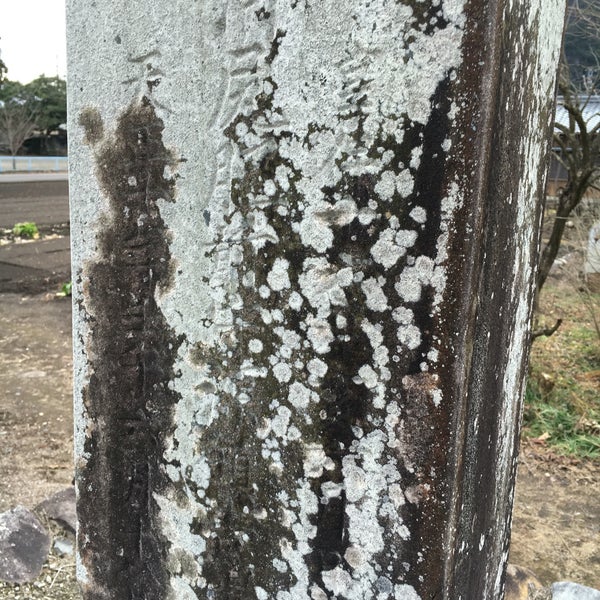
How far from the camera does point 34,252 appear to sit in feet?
27.0

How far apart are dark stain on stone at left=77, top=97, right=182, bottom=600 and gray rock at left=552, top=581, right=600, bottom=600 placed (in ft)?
4.57

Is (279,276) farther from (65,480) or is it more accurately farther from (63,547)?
(65,480)

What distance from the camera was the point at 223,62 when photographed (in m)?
1.23

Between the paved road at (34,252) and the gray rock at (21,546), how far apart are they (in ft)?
14.4

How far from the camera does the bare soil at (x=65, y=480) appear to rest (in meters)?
2.71

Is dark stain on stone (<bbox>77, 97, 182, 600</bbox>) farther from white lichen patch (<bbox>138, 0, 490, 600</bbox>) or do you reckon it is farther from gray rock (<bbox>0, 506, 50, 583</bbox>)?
gray rock (<bbox>0, 506, 50, 583</bbox>)

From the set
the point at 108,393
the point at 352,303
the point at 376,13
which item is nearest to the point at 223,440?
the point at 108,393

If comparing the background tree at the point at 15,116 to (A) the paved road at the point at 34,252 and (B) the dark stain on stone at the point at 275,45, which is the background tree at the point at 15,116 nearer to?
(A) the paved road at the point at 34,252

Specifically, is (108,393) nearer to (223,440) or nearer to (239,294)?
(223,440)

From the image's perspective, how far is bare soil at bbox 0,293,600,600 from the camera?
2.71 m

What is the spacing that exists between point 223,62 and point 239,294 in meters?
0.45

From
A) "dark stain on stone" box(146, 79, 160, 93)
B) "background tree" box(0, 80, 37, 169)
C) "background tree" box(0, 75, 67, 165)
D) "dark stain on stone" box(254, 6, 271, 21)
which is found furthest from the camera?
"background tree" box(0, 75, 67, 165)

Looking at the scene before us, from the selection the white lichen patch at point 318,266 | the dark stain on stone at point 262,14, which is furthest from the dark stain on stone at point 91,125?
the dark stain on stone at point 262,14

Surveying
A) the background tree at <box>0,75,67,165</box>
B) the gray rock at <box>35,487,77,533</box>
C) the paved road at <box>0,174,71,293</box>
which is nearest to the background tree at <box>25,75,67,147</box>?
the background tree at <box>0,75,67,165</box>
